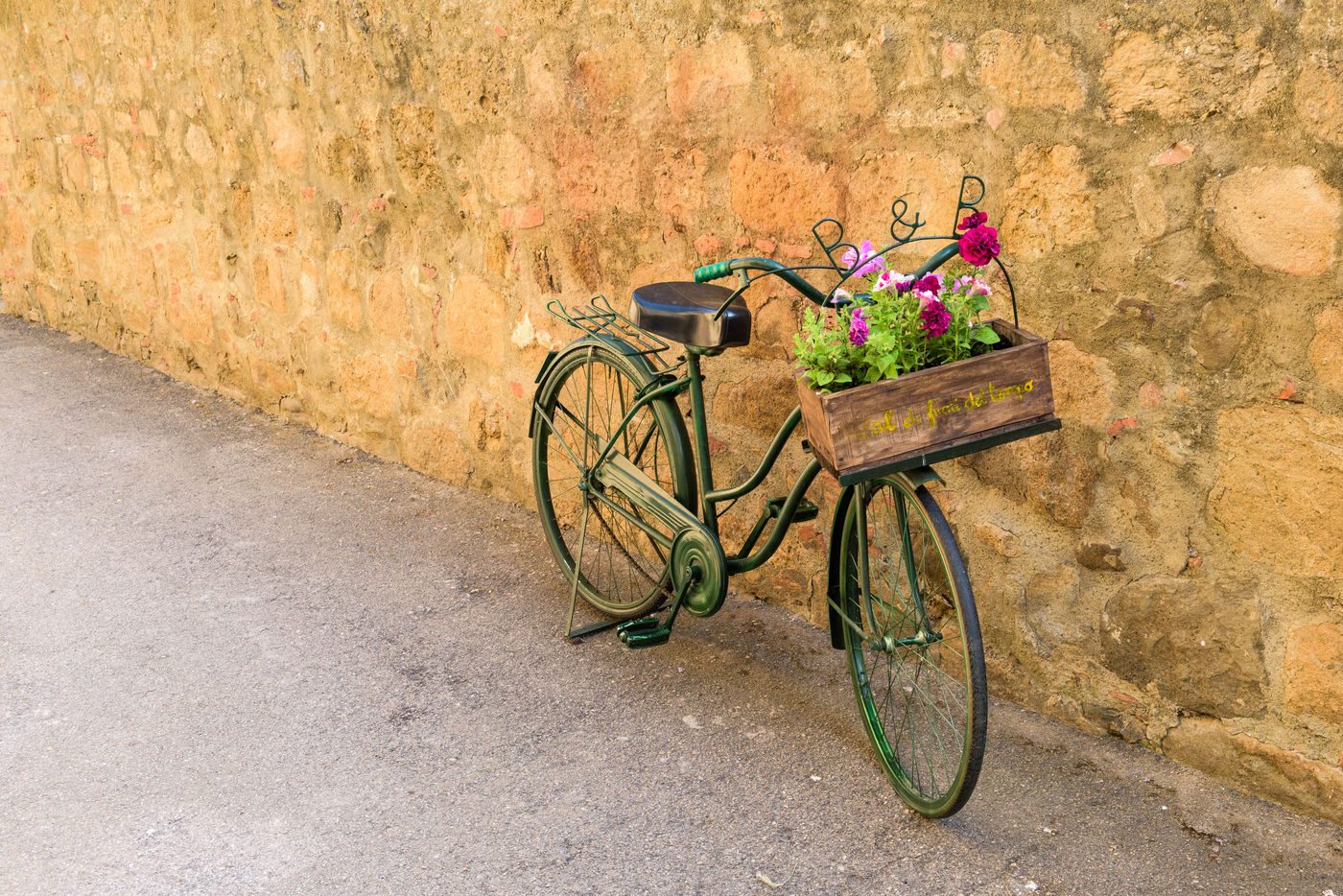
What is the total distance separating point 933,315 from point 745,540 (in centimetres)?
111

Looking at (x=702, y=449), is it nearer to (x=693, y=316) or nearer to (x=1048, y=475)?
(x=693, y=316)

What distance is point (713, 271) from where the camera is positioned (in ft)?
8.60

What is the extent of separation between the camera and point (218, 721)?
9.88ft

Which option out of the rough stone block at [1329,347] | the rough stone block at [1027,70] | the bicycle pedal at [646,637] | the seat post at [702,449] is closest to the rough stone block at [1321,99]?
the rough stone block at [1329,347]

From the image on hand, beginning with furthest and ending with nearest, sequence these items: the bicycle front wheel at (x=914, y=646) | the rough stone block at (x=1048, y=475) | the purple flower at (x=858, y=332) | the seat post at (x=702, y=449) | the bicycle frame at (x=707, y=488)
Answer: the seat post at (x=702, y=449), the bicycle frame at (x=707, y=488), the rough stone block at (x=1048, y=475), the bicycle front wheel at (x=914, y=646), the purple flower at (x=858, y=332)

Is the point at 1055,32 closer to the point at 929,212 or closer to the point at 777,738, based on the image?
the point at 929,212

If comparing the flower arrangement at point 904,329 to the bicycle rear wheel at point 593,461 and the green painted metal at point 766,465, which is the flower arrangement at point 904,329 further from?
the bicycle rear wheel at point 593,461

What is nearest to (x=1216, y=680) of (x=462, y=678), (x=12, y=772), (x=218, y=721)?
(x=462, y=678)

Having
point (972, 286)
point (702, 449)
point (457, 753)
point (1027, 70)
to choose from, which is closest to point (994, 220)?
point (1027, 70)

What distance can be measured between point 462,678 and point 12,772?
110 cm

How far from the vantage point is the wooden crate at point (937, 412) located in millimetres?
2219

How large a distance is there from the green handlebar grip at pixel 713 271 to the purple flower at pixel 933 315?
0.50 meters

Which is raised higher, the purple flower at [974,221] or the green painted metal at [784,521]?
the purple flower at [974,221]

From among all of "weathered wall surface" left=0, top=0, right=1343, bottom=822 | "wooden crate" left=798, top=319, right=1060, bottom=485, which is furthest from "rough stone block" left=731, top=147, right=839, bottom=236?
"wooden crate" left=798, top=319, right=1060, bottom=485
